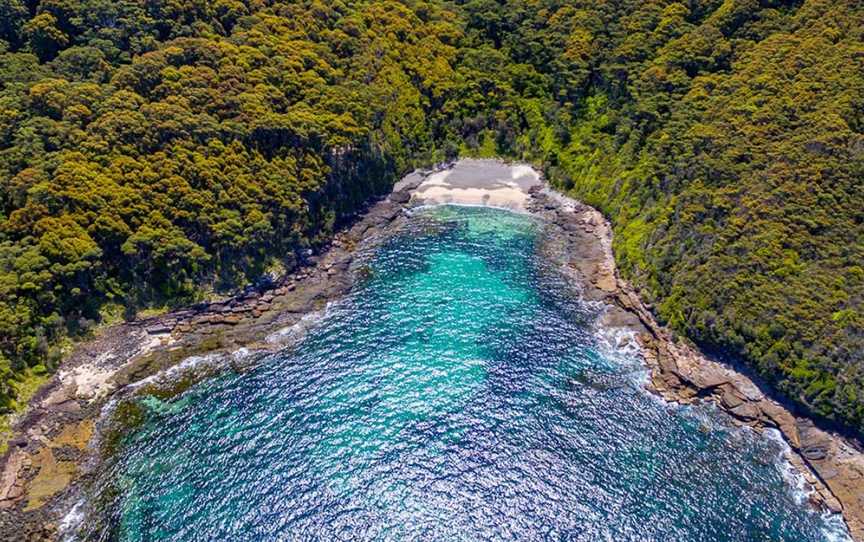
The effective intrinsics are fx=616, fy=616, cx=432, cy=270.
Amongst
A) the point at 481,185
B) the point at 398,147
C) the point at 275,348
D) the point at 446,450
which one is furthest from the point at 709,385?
the point at 398,147

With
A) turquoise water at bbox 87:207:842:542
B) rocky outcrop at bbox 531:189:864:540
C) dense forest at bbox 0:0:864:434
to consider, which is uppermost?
dense forest at bbox 0:0:864:434

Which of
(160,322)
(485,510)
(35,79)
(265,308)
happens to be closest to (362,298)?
(265,308)

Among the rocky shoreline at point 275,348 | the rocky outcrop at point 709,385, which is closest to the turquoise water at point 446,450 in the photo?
the rocky outcrop at point 709,385

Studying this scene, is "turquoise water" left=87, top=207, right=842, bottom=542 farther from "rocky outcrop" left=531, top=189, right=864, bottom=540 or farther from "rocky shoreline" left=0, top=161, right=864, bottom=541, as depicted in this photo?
"rocky shoreline" left=0, top=161, right=864, bottom=541

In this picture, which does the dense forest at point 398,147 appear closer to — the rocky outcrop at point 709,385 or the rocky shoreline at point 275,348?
the rocky outcrop at point 709,385

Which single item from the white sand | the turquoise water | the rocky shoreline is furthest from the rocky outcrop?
the white sand

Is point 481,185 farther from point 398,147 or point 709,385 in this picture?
point 709,385

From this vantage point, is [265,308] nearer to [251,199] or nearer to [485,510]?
[251,199]
